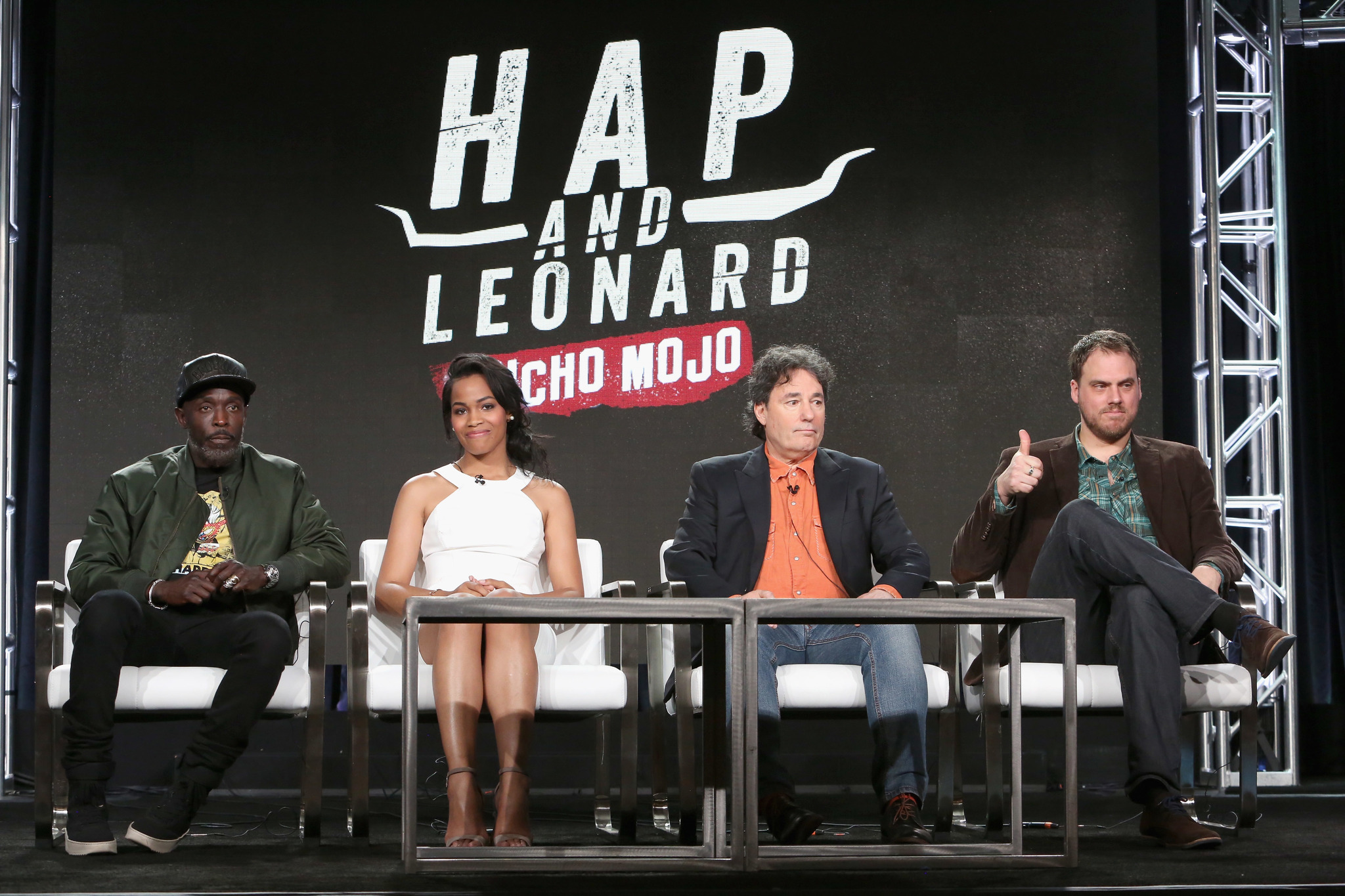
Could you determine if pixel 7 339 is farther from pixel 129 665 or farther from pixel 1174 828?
Answer: pixel 1174 828

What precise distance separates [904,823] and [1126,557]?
790 millimetres

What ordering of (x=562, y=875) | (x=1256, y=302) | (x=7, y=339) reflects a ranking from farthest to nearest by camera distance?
(x=1256, y=302) → (x=7, y=339) → (x=562, y=875)

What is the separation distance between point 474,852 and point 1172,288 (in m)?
3.58

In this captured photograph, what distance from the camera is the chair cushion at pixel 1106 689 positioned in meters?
3.08

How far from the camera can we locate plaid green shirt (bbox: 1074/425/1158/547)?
3467mm

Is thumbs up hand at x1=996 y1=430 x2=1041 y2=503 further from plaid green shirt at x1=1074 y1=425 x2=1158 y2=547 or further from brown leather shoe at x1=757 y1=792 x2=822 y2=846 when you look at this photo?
brown leather shoe at x1=757 y1=792 x2=822 y2=846

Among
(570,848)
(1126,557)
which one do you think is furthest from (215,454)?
(1126,557)

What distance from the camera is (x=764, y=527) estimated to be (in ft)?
11.1

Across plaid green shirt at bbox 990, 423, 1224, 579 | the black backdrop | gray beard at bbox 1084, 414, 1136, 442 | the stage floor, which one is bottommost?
the stage floor

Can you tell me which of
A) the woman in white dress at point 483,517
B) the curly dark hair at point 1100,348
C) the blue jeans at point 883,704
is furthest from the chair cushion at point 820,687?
the curly dark hair at point 1100,348

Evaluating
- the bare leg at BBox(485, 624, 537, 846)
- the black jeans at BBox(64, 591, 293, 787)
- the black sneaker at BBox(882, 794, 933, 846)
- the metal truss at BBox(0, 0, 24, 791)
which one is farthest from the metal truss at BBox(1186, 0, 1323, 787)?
the metal truss at BBox(0, 0, 24, 791)

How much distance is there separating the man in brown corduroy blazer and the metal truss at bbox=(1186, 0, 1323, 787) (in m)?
1.07

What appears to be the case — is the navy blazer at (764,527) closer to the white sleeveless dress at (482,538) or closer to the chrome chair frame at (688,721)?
the chrome chair frame at (688,721)

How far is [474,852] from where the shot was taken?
2.51 m
